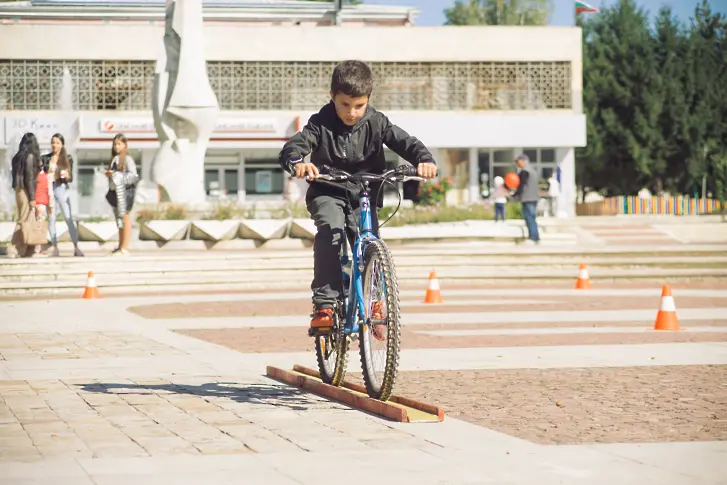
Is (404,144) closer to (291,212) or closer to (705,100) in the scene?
(291,212)

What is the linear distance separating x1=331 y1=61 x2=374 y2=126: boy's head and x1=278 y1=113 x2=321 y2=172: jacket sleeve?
0.20m

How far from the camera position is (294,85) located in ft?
190

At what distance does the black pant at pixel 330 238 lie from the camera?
8172mm

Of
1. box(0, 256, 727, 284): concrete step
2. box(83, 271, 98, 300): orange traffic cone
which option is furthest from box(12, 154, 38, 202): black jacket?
box(83, 271, 98, 300): orange traffic cone

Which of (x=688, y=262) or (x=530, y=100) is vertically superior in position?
(x=530, y=100)

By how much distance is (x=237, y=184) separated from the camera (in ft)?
191

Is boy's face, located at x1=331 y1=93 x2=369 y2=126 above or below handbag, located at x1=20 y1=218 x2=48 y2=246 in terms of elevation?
above

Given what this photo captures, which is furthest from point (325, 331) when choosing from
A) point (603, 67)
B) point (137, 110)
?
point (603, 67)

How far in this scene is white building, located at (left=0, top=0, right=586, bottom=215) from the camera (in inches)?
2188

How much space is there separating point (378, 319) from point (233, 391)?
145 centimetres

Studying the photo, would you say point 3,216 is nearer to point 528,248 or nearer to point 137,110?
point 528,248

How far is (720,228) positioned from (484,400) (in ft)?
109

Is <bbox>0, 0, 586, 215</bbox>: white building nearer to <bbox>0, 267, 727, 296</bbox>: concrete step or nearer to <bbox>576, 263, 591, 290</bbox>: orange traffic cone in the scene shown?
<bbox>0, 267, 727, 296</bbox>: concrete step

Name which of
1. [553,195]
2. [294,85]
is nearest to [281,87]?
[294,85]
